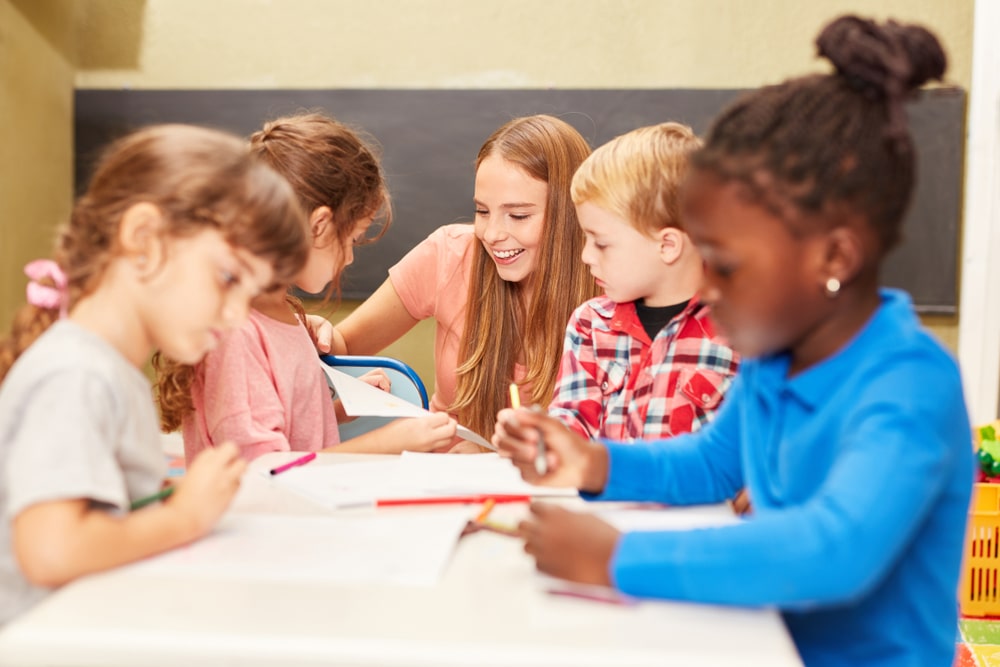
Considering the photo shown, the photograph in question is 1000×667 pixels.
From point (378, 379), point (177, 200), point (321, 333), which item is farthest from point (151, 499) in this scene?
point (321, 333)

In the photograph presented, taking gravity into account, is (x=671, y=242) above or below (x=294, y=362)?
above

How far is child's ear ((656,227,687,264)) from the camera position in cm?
146

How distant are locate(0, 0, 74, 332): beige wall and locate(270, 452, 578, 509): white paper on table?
2601mm

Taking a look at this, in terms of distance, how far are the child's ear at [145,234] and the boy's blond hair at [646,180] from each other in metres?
0.74

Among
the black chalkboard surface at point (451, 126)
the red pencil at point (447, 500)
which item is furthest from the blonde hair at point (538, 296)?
the black chalkboard surface at point (451, 126)

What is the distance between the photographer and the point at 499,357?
1980 millimetres

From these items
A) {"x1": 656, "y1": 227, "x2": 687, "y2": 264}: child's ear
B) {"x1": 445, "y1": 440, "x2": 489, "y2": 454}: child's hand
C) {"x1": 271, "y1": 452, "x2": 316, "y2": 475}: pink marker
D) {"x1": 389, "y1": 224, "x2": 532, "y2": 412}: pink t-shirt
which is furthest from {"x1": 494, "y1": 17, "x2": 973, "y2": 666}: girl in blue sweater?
{"x1": 389, "y1": 224, "x2": 532, "y2": 412}: pink t-shirt

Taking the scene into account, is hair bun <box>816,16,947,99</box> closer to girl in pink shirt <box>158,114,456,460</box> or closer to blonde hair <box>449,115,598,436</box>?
girl in pink shirt <box>158,114,456,460</box>

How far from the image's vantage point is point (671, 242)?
1.46 metres

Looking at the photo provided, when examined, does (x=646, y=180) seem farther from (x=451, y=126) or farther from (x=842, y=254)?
(x=451, y=126)

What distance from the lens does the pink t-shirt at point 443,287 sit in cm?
221

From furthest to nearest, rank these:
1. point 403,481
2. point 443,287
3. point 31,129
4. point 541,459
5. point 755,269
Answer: point 31,129 → point 443,287 → point 403,481 → point 541,459 → point 755,269

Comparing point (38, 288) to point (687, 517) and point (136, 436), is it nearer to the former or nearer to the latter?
point (136, 436)

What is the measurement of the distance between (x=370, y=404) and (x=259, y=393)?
6.6 inches
